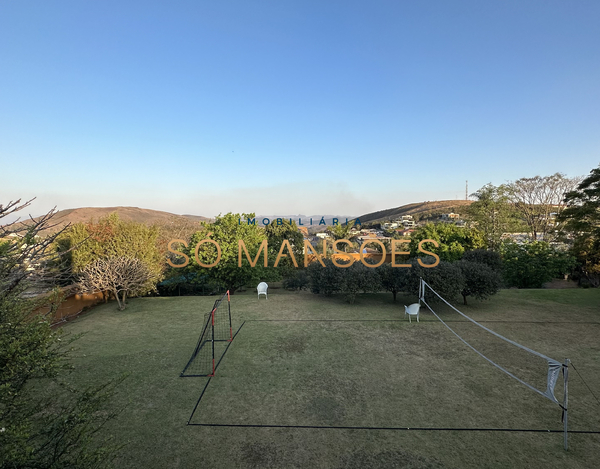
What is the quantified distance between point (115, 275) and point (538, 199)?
40.3m

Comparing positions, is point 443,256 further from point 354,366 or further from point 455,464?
point 455,464

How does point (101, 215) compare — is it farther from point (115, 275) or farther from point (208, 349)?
point (208, 349)

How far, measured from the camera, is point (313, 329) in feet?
40.2

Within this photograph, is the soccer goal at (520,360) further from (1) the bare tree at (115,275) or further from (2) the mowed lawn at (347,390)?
(1) the bare tree at (115,275)

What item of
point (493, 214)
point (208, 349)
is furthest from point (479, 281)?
point (493, 214)

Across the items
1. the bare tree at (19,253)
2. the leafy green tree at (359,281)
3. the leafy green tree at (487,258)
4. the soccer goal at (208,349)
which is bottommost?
the soccer goal at (208,349)

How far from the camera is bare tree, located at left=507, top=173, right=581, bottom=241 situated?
1281 inches

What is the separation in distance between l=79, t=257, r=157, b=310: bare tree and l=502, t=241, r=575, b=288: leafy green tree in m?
24.5

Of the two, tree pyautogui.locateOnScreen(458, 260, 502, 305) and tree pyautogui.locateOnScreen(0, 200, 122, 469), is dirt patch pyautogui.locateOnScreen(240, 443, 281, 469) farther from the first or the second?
tree pyautogui.locateOnScreen(458, 260, 502, 305)

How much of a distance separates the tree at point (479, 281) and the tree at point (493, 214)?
1751 centimetres

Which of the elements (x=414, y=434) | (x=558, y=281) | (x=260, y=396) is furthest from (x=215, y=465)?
(x=558, y=281)

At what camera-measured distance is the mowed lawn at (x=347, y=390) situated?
5527mm

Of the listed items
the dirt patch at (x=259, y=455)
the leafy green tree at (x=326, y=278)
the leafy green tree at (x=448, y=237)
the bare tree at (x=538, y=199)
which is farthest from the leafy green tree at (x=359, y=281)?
the bare tree at (x=538, y=199)

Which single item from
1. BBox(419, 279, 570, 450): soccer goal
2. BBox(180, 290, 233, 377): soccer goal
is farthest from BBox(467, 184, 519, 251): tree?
BBox(180, 290, 233, 377): soccer goal
